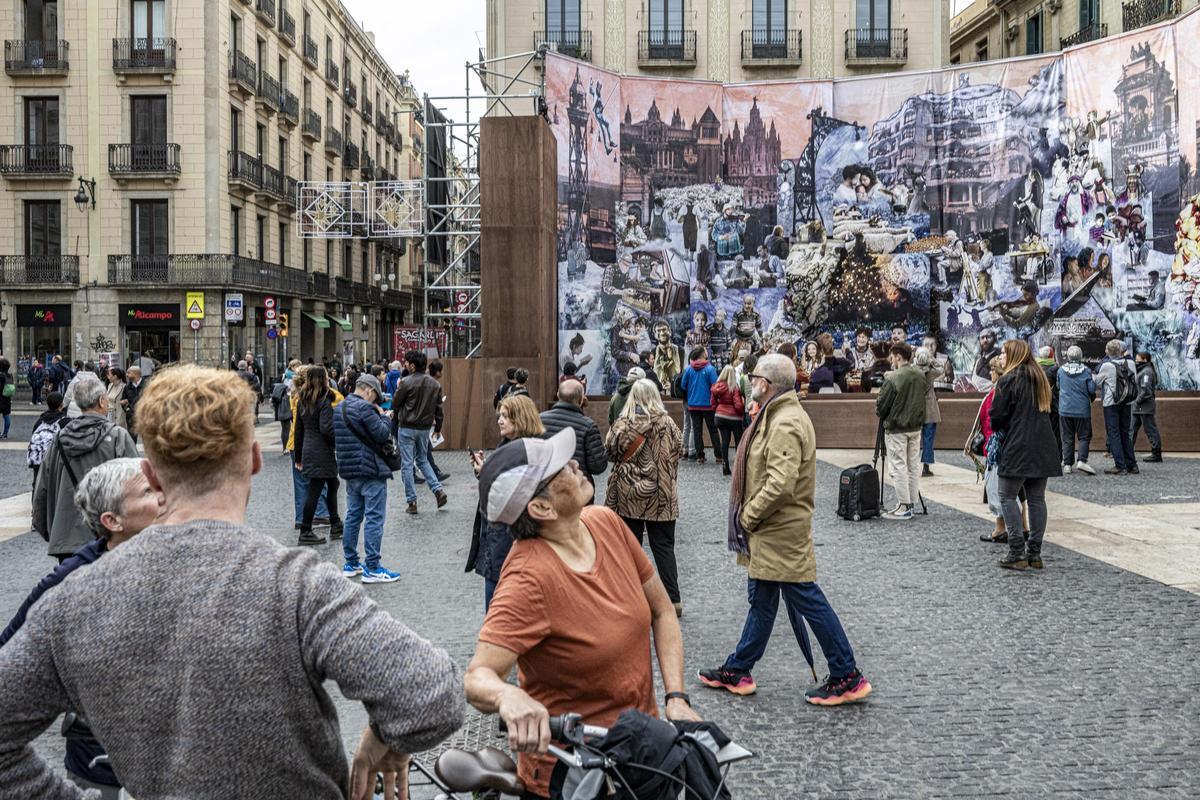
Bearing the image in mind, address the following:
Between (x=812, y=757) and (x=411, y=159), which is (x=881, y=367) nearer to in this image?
(x=812, y=757)

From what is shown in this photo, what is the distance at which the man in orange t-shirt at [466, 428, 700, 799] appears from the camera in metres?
A: 2.62

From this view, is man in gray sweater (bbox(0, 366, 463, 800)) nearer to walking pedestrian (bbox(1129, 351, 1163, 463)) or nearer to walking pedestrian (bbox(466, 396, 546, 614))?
walking pedestrian (bbox(466, 396, 546, 614))

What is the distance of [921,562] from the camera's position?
8391 millimetres

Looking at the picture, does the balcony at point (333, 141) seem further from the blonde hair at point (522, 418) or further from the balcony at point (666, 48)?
the blonde hair at point (522, 418)

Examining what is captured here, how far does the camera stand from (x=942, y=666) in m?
5.66

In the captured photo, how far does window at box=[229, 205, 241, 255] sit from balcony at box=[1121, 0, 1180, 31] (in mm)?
28422

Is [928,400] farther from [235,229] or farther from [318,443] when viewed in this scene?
[235,229]

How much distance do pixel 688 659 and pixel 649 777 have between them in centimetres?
369

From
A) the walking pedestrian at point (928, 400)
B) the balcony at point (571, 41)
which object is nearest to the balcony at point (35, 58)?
the balcony at point (571, 41)

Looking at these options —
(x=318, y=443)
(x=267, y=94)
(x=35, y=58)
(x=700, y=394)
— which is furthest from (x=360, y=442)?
(x=267, y=94)

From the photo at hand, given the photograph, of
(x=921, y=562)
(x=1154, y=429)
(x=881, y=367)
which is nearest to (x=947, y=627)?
(x=921, y=562)

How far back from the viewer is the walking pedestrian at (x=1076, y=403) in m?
14.2

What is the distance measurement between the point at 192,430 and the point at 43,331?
38617 millimetres

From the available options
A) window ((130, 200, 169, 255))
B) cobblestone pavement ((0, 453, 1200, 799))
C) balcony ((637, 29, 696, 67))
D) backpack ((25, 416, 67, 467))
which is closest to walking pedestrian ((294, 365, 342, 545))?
cobblestone pavement ((0, 453, 1200, 799))
